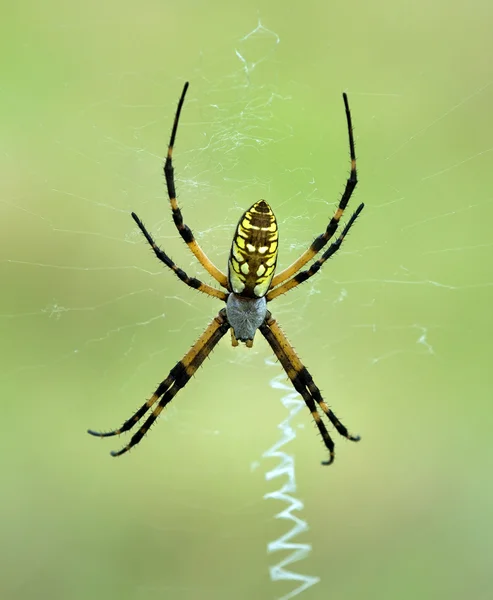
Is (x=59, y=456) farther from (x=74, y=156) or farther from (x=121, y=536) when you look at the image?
(x=74, y=156)

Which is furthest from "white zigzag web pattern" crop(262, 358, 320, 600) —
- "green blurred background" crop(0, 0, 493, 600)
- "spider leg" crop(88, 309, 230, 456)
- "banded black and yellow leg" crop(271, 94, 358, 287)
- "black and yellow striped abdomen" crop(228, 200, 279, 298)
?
"black and yellow striped abdomen" crop(228, 200, 279, 298)

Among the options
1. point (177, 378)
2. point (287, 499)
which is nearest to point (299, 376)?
point (177, 378)

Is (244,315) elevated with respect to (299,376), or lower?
elevated

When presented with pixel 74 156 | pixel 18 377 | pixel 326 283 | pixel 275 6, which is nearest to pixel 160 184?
pixel 74 156

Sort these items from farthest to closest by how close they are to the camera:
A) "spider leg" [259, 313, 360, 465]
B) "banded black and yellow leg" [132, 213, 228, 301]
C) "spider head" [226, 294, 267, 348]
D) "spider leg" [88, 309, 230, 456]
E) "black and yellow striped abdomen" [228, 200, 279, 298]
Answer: "spider leg" [259, 313, 360, 465]
"spider leg" [88, 309, 230, 456]
"spider head" [226, 294, 267, 348]
"banded black and yellow leg" [132, 213, 228, 301]
"black and yellow striped abdomen" [228, 200, 279, 298]

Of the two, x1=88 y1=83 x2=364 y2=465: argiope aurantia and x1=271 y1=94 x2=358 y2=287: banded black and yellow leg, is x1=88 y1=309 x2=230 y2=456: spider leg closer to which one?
x1=88 y1=83 x2=364 y2=465: argiope aurantia

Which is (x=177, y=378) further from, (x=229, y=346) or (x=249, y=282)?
(x=229, y=346)
